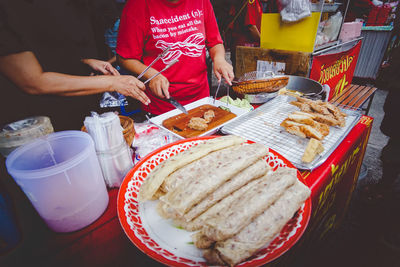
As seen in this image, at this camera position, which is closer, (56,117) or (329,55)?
(56,117)

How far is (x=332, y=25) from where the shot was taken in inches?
148

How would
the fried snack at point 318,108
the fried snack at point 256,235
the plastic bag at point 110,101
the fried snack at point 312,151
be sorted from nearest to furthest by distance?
1. the fried snack at point 256,235
2. the fried snack at point 312,151
3. the fried snack at point 318,108
4. the plastic bag at point 110,101

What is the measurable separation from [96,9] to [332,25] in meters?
5.02

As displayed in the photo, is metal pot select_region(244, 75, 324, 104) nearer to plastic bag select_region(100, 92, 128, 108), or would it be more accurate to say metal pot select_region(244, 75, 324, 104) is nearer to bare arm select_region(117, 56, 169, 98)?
bare arm select_region(117, 56, 169, 98)

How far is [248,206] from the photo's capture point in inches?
37.3

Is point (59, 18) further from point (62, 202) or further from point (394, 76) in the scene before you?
point (394, 76)

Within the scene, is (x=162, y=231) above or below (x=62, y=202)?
below

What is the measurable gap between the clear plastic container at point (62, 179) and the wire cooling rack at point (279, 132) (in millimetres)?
1209

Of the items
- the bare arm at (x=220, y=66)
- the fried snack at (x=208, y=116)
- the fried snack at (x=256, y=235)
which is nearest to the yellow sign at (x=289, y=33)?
the bare arm at (x=220, y=66)

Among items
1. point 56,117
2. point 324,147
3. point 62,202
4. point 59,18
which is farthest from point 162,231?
point 59,18

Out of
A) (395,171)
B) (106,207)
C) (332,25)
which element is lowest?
(395,171)

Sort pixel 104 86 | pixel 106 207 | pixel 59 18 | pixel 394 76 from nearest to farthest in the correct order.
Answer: pixel 106 207
pixel 104 86
pixel 59 18
pixel 394 76

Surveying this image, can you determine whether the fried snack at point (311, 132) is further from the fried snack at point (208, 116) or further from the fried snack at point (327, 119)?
the fried snack at point (208, 116)

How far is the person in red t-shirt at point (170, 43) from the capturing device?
2.47 meters
